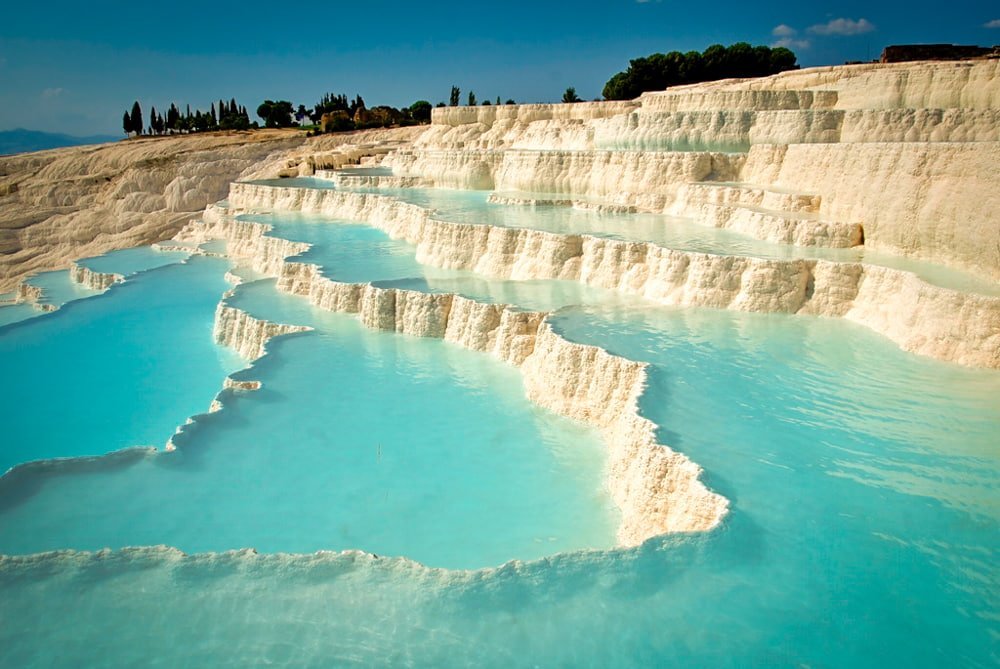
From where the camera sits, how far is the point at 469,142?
26797 millimetres

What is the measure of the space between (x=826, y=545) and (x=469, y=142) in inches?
942

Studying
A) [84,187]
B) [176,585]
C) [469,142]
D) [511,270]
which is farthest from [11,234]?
[176,585]

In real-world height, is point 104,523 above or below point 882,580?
below

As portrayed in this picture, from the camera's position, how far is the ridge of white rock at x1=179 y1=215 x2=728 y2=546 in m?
5.64

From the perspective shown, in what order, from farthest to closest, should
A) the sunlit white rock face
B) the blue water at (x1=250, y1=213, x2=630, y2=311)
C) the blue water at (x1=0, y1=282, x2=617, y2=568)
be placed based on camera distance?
the blue water at (x1=250, y1=213, x2=630, y2=311), the sunlit white rock face, the blue water at (x1=0, y1=282, x2=617, y2=568)

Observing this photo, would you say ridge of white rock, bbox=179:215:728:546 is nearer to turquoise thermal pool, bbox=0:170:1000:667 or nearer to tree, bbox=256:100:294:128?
turquoise thermal pool, bbox=0:170:1000:667

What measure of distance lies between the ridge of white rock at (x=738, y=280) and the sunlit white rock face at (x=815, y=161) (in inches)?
44.1

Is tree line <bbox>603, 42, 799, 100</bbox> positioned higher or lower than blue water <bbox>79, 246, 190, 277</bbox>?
higher

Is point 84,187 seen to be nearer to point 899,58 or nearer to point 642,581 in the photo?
point 899,58

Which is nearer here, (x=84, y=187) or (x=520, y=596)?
(x=520, y=596)

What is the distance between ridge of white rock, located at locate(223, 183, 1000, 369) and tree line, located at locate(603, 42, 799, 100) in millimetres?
21259

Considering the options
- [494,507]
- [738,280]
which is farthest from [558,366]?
[738,280]

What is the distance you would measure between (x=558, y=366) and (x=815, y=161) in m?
6.59

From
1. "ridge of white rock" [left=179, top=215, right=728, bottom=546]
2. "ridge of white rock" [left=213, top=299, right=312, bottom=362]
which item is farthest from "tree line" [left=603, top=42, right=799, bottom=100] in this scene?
"ridge of white rock" [left=213, top=299, right=312, bottom=362]
